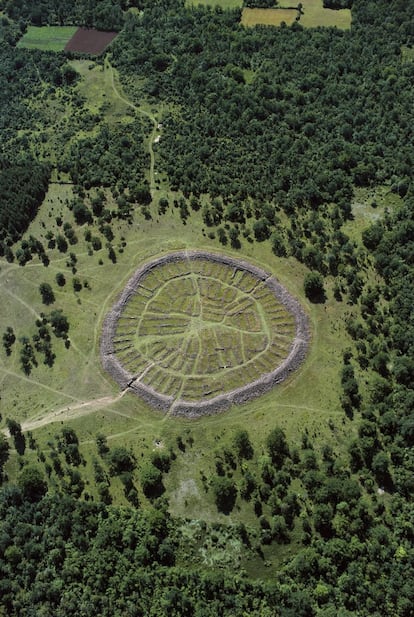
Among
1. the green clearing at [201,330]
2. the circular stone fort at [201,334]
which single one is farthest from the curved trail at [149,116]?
the green clearing at [201,330]

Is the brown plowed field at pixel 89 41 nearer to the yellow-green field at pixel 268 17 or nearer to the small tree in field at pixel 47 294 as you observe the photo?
the yellow-green field at pixel 268 17

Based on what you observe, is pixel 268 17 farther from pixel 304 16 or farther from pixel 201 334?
pixel 201 334

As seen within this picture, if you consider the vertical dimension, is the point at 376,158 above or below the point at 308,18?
below

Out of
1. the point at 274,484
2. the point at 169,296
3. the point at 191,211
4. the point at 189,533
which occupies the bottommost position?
the point at 189,533

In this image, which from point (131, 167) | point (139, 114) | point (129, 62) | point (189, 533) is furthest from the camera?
point (129, 62)

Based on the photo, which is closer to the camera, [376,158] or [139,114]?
[376,158]

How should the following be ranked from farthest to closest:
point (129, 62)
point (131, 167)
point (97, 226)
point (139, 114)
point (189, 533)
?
point (129, 62) < point (139, 114) < point (131, 167) < point (97, 226) < point (189, 533)

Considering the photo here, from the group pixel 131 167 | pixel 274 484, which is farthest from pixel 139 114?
pixel 274 484

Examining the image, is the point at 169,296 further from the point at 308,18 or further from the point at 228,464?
the point at 308,18
